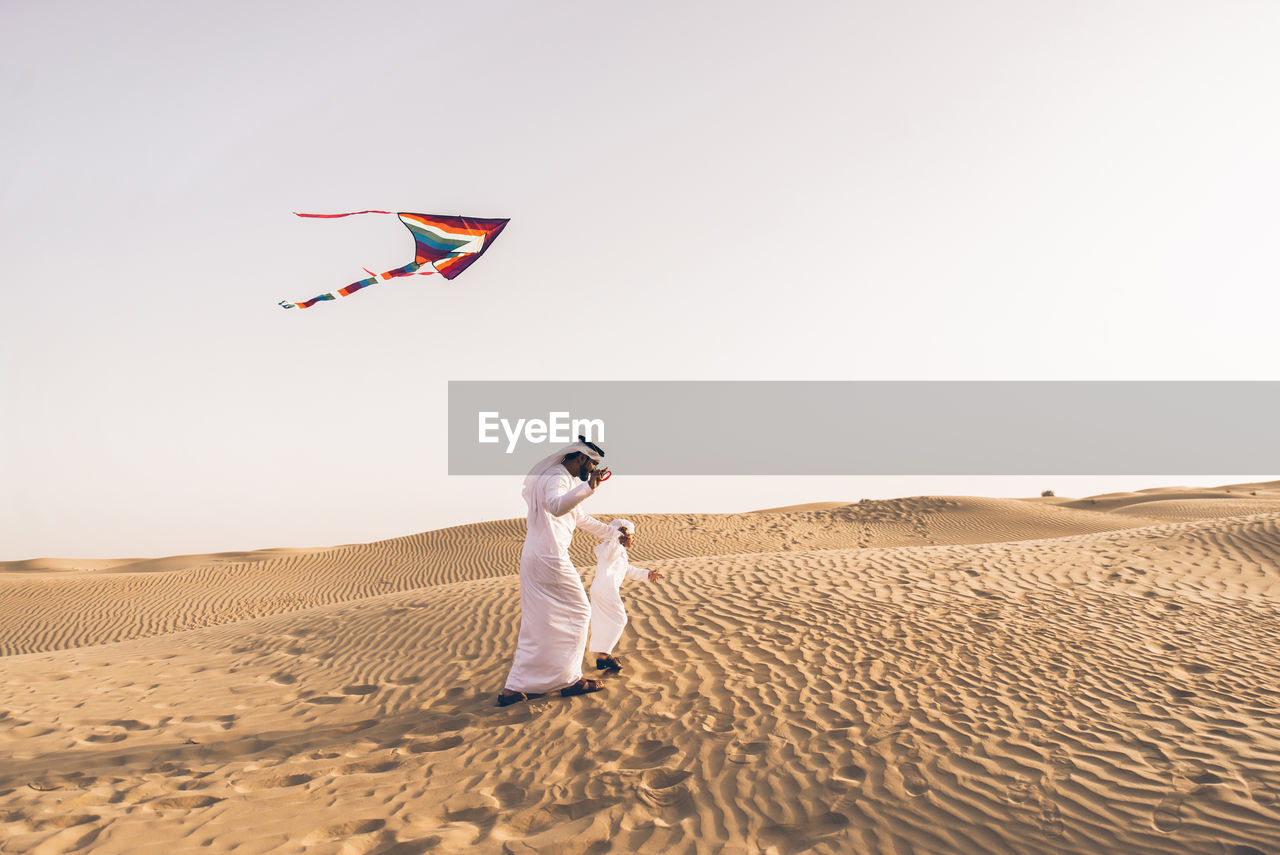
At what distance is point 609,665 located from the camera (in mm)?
7098

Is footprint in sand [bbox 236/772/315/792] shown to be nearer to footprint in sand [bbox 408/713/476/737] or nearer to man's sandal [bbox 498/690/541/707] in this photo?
footprint in sand [bbox 408/713/476/737]

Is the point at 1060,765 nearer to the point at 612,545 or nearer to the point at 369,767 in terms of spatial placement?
the point at 612,545

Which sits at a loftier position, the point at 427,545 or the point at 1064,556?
the point at 1064,556

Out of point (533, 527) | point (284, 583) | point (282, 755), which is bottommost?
point (284, 583)

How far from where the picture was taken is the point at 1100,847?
4.14 meters

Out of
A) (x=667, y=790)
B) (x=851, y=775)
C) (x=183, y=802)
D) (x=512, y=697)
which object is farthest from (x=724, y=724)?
(x=183, y=802)

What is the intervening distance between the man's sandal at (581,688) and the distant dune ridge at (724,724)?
4.7 inches

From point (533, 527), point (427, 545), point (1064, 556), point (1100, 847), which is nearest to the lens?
point (1100, 847)

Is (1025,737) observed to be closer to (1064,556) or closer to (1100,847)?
(1100,847)

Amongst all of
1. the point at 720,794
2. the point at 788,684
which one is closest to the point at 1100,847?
the point at 720,794

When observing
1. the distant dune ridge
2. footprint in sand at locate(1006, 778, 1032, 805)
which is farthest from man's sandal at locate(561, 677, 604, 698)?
footprint in sand at locate(1006, 778, 1032, 805)

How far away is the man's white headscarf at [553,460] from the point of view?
645 centimetres

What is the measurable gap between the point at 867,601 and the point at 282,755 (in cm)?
670

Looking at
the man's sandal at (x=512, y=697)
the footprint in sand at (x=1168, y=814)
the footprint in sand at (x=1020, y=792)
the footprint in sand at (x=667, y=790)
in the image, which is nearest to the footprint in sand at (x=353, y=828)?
the footprint in sand at (x=667, y=790)
